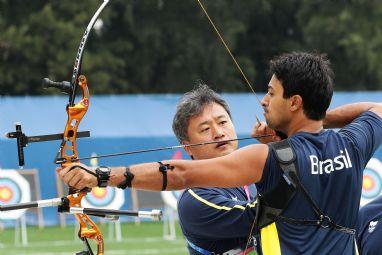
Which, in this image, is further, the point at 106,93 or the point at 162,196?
the point at 106,93

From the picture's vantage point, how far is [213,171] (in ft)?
10.1

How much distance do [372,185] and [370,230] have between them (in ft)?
31.0

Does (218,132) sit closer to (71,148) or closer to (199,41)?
(71,148)

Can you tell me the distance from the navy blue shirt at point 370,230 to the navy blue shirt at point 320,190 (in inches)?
22.1

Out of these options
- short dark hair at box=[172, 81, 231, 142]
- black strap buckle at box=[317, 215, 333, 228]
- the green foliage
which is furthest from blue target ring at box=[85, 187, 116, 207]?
the green foliage

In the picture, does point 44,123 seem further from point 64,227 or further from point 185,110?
point 185,110

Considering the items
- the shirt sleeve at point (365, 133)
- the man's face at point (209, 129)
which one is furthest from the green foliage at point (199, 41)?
the shirt sleeve at point (365, 133)

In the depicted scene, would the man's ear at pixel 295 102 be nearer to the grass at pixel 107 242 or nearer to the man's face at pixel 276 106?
the man's face at pixel 276 106

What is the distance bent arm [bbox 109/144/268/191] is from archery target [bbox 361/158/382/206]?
1001cm

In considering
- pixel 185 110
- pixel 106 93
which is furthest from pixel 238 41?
pixel 185 110

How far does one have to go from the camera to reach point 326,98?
3.25 metres

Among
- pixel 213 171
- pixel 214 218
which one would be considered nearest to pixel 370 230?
pixel 214 218

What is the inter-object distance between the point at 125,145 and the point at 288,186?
451 inches

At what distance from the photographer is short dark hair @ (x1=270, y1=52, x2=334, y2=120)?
10.5 ft
